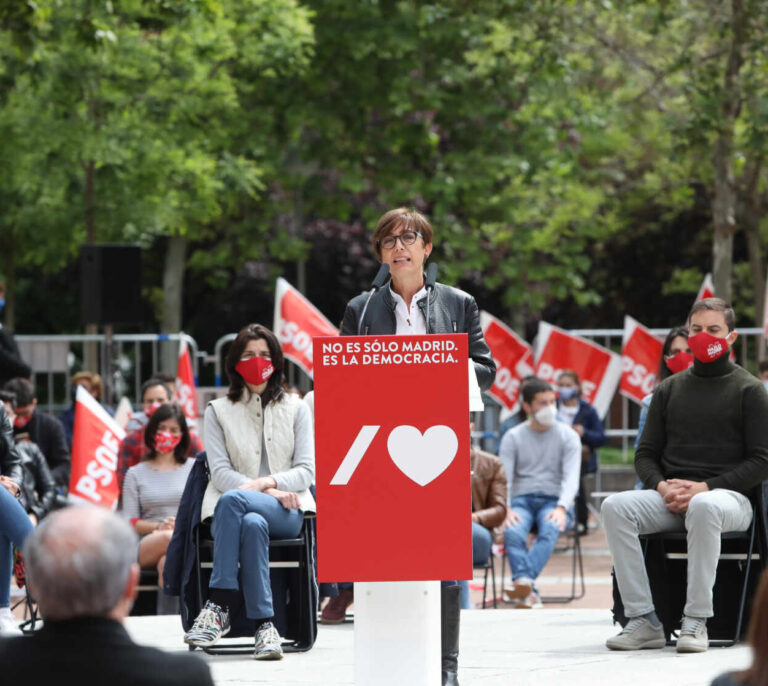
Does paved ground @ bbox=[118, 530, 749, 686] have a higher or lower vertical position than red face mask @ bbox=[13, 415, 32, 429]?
lower

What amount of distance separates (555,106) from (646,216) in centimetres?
920

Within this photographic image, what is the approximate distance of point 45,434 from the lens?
12938 millimetres

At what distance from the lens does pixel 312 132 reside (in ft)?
90.7

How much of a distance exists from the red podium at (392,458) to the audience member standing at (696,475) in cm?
209

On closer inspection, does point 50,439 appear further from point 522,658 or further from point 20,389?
point 522,658

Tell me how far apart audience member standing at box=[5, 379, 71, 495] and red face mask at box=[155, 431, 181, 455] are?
7.81ft

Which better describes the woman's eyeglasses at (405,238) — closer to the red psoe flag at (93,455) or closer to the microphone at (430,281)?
the microphone at (430,281)

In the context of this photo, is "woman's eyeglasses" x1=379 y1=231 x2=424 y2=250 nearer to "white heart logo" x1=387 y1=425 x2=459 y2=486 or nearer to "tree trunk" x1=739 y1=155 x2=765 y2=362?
"white heart logo" x1=387 y1=425 x2=459 y2=486

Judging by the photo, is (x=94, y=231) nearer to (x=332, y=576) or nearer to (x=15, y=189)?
(x=15, y=189)

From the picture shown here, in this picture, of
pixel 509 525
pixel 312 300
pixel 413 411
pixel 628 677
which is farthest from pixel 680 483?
pixel 312 300

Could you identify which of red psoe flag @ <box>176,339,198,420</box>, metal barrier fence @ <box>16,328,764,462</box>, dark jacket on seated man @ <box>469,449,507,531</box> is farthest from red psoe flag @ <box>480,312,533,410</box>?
dark jacket on seated man @ <box>469,449,507,531</box>

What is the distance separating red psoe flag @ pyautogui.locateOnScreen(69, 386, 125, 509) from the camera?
40.7 feet

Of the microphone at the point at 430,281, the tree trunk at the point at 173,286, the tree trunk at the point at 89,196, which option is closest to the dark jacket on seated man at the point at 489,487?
the microphone at the point at 430,281

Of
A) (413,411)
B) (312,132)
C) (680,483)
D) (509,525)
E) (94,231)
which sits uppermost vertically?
(312,132)
